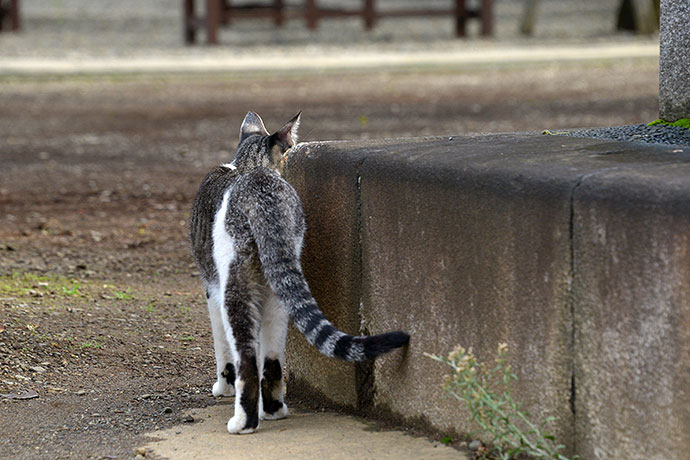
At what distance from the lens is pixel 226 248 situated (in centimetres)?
411

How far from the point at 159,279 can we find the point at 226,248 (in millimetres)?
2747

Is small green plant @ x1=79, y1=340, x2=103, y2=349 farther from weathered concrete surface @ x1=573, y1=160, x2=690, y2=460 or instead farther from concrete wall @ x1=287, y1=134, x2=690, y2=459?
weathered concrete surface @ x1=573, y1=160, x2=690, y2=460

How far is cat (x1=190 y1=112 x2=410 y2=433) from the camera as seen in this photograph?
3.85 metres

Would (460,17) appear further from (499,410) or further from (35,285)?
(499,410)

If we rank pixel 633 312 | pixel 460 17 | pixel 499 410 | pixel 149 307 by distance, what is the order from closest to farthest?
pixel 633 312
pixel 499 410
pixel 149 307
pixel 460 17

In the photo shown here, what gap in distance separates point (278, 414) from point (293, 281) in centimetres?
66

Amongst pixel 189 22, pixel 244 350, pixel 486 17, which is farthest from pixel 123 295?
pixel 486 17

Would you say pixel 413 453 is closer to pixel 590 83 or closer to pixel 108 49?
pixel 590 83

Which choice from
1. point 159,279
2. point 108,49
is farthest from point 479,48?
point 159,279

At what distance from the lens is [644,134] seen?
439 cm

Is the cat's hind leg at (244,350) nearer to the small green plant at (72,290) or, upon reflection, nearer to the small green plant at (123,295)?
the small green plant at (123,295)

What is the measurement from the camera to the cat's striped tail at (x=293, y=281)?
12.3 ft

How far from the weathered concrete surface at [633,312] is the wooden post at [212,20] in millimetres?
18556

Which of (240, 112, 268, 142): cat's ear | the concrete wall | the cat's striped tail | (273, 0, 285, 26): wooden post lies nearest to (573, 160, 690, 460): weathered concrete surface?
the concrete wall
